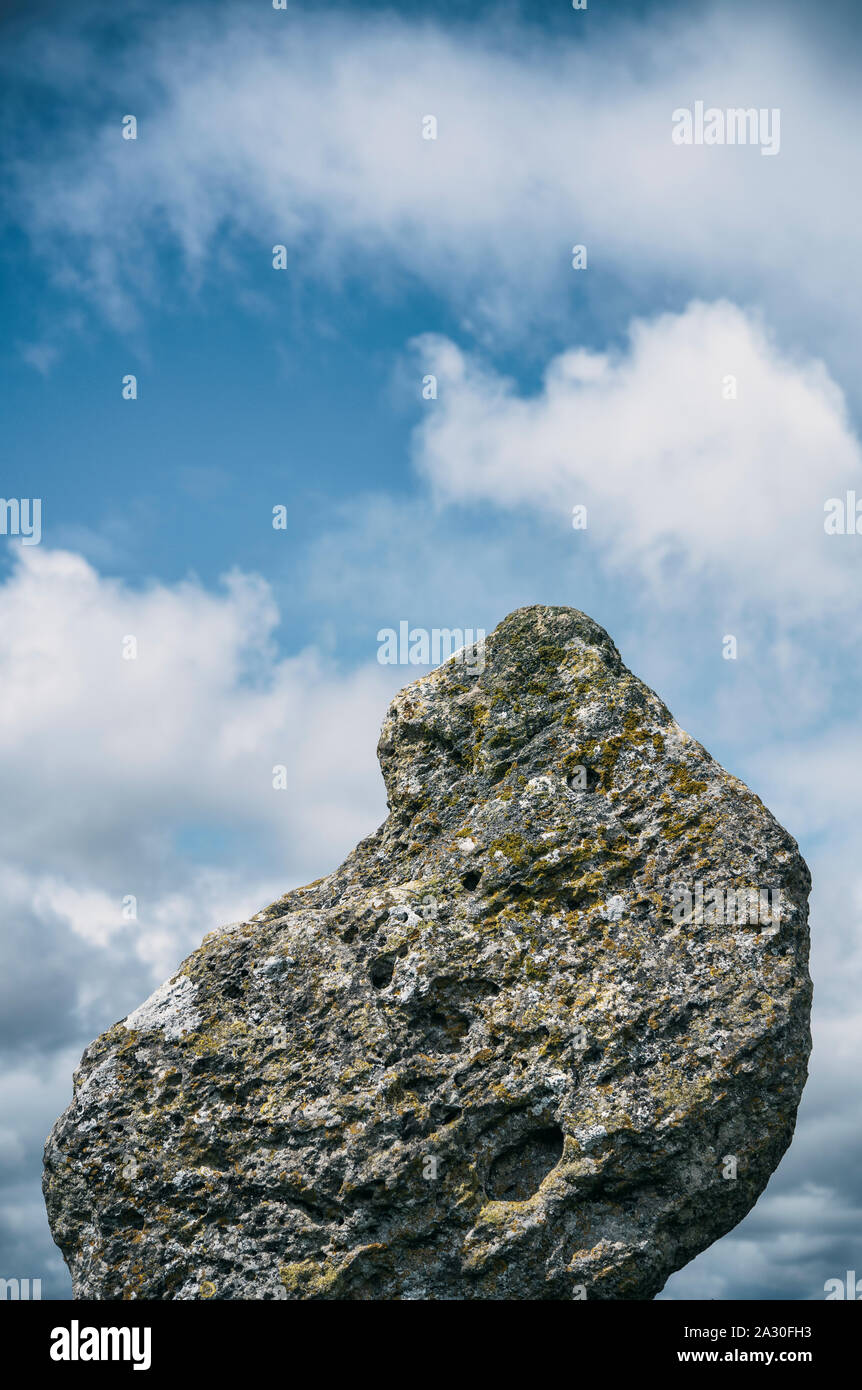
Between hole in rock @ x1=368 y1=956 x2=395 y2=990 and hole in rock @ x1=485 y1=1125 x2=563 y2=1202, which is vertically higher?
hole in rock @ x1=368 y1=956 x2=395 y2=990

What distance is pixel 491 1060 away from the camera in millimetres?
10031

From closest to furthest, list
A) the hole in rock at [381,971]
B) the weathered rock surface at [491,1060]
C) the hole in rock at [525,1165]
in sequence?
the weathered rock surface at [491,1060] → the hole in rock at [525,1165] → the hole in rock at [381,971]

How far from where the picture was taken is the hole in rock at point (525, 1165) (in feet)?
32.6

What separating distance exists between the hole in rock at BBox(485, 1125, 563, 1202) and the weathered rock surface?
19 mm

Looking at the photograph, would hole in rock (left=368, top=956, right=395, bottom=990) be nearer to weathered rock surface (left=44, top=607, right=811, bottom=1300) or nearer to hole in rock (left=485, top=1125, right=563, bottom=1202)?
weathered rock surface (left=44, top=607, right=811, bottom=1300)

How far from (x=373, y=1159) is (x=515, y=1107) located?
51.4 inches

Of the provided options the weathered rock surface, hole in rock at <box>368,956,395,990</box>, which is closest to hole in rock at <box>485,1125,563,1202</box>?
the weathered rock surface

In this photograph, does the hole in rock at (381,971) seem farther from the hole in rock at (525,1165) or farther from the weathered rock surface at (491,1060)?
the hole in rock at (525,1165)

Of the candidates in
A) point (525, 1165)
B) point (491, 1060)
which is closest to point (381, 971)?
point (491, 1060)

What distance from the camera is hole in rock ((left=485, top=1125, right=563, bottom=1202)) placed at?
32.6ft

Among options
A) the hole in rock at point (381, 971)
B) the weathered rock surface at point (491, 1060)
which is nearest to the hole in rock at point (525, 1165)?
the weathered rock surface at point (491, 1060)

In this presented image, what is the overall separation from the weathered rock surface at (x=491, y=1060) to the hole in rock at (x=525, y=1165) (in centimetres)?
2
